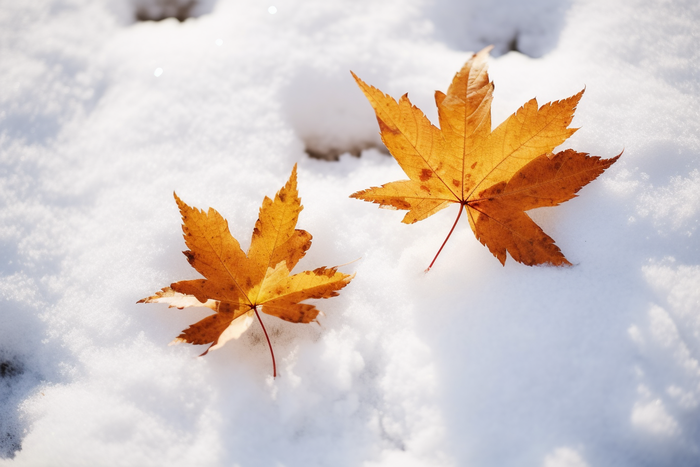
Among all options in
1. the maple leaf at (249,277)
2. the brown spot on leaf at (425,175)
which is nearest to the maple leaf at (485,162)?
the brown spot on leaf at (425,175)

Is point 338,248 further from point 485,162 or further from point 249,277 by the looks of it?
point 485,162

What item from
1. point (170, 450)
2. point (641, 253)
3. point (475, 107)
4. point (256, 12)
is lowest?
point (170, 450)

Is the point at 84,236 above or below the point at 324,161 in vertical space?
below

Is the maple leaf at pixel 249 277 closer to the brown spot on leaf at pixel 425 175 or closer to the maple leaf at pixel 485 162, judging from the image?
the maple leaf at pixel 485 162

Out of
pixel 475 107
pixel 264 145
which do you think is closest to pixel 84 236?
pixel 264 145

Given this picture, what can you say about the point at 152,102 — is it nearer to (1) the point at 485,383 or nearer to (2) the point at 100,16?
(2) the point at 100,16

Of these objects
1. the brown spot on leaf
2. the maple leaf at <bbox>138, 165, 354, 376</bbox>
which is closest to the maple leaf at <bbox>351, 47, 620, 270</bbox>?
the brown spot on leaf
